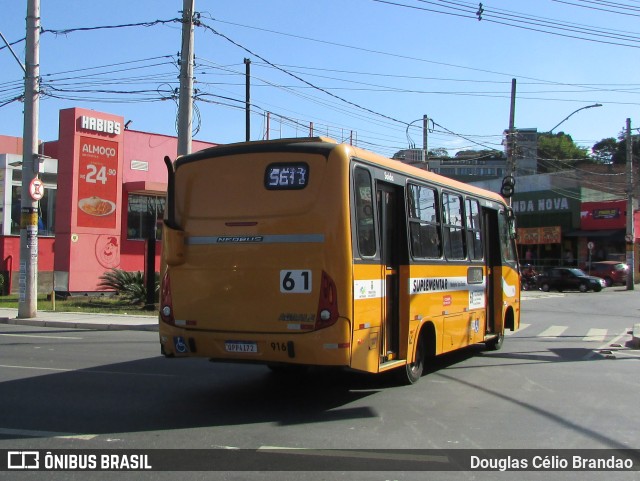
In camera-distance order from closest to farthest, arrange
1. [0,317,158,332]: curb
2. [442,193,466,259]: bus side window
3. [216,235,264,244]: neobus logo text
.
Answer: [216,235,264,244]: neobus logo text → [442,193,466,259]: bus side window → [0,317,158,332]: curb

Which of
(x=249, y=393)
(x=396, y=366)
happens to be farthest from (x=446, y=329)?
(x=249, y=393)

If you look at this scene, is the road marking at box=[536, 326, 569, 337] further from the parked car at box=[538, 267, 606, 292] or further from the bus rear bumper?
the parked car at box=[538, 267, 606, 292]

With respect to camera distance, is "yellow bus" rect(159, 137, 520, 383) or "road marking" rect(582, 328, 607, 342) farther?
"road marking" rect(582, 328, 607, 342)

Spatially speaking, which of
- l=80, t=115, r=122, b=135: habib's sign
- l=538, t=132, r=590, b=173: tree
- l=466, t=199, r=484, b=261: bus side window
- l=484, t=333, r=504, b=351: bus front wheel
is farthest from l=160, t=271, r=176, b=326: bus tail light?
l=538, t=132, r=590, b=173: tree

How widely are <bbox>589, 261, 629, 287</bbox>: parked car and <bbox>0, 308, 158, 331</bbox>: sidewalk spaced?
34388 millimetres

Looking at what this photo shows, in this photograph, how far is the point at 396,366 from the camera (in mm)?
8648

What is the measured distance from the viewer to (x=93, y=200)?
27.1 meters

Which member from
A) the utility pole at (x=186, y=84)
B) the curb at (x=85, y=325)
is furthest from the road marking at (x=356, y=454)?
the utility pole at (x=186, y=84)

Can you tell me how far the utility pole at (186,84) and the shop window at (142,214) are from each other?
11.8 metres

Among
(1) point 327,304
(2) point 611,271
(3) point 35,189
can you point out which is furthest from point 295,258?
(2) point 611,271

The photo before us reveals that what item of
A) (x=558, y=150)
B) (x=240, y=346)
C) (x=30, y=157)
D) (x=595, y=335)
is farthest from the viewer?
(x=558, y=150)

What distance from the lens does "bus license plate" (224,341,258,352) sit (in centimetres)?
769

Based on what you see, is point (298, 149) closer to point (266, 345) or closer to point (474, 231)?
point (266, 345)

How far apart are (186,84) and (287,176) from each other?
11.1m
